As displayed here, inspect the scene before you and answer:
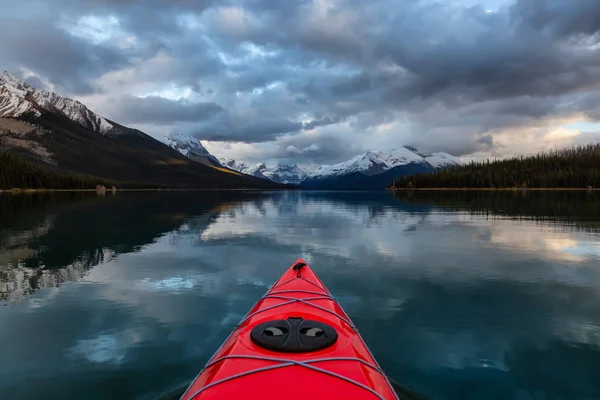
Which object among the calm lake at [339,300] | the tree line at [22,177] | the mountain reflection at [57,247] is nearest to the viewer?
the calm lake at [339,300]

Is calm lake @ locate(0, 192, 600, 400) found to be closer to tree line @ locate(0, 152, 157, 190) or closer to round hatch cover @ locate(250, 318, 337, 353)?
round hatch cover @ locate(250, 318, 337, 353)

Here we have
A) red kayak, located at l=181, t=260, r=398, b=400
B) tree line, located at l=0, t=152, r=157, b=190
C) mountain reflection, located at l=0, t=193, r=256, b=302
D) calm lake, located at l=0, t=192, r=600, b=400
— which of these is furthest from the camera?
tree line, located at l=0, t=152, r=157, b=190

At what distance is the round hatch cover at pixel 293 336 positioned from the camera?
717 cm

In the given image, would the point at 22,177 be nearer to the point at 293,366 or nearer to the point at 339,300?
the point at 339,300

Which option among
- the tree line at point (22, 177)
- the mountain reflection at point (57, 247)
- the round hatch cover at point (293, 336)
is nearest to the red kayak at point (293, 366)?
the round hatch cover at point (293, 336)

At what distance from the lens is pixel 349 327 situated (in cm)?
922

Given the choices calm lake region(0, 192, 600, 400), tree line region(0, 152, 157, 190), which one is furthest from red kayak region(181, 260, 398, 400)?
tree line region(0, 152, 157, 190)

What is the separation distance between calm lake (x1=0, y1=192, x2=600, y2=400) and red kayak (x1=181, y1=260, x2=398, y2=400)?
9.68 ft

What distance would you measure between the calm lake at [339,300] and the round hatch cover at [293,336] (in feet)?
10.6

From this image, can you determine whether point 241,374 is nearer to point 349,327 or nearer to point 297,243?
point 349,327

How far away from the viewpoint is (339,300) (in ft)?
51.6

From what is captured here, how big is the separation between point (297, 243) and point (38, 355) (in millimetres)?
21216

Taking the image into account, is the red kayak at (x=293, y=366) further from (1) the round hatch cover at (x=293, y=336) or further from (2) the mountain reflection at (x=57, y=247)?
(2) the mountain reflection at (x=57, y=247)

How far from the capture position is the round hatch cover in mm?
7172
